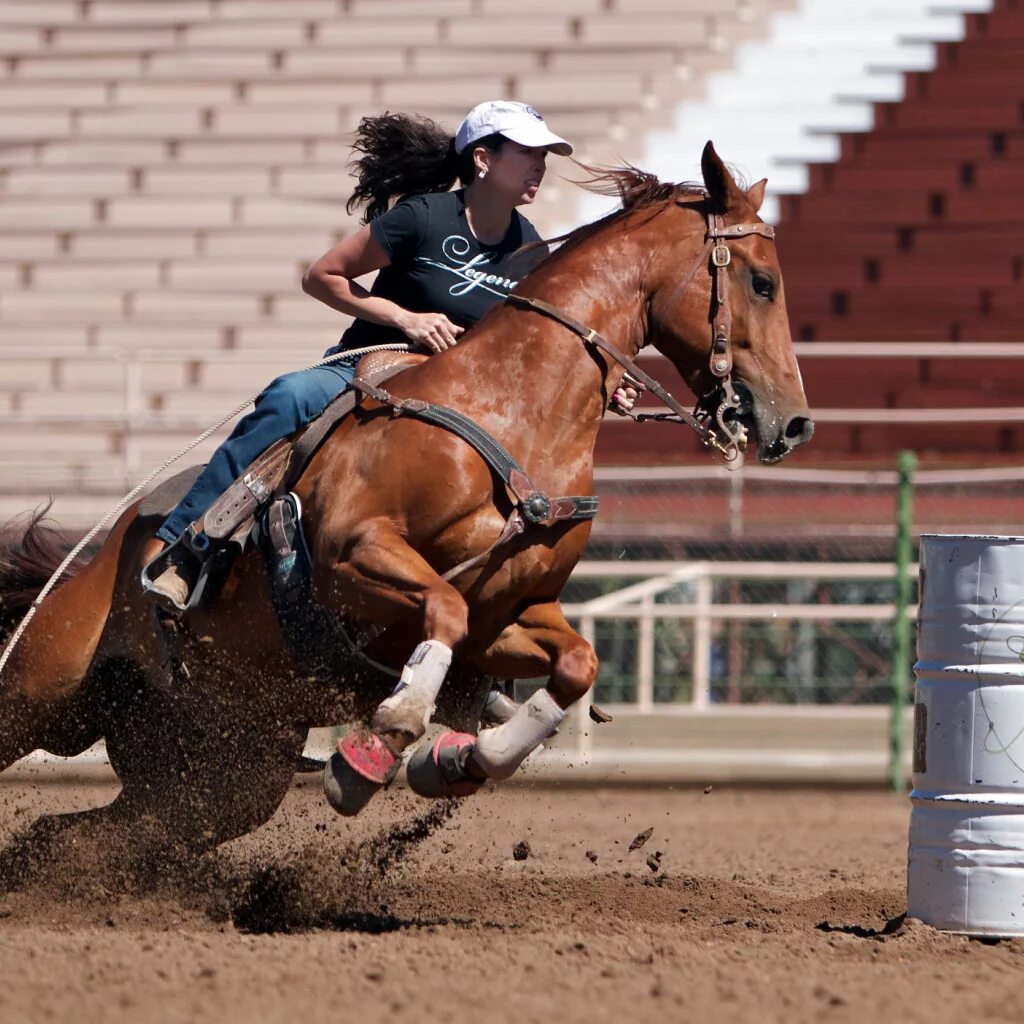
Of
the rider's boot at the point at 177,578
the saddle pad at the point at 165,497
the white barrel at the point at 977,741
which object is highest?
the saddle pad at the point at 165,497

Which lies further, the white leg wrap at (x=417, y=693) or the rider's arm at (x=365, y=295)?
the rider's arm at (x=365, y=295)

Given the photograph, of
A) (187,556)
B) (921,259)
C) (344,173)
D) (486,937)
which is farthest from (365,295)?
(344,173)

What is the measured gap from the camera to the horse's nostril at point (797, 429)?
471cm

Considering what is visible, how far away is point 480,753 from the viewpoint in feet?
14.5

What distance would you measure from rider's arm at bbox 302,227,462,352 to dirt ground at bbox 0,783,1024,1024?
1.54 meters

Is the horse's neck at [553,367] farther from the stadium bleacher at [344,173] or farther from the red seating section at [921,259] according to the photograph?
the red seating section at [921,259]

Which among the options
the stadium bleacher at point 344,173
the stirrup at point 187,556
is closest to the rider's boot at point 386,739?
the stirrup at point 187,556

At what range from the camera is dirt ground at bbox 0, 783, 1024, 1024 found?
3674 mm

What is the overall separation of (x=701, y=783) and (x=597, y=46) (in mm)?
8218

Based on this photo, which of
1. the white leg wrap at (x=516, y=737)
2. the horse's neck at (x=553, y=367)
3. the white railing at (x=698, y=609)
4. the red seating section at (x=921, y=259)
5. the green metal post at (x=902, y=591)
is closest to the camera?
the white leg wrap at (x=516, y=737)

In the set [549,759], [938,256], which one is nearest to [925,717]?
[549,759]

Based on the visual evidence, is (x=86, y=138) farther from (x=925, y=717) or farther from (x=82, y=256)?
(x=925, y=717)

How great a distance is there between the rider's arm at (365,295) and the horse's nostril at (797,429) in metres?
1.02

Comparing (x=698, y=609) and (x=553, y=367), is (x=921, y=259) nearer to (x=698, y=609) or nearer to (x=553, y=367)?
(x=698, y=609)
